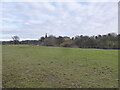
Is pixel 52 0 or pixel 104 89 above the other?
pixel 52 0

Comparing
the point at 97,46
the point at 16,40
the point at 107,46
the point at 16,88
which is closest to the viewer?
the point at 16,88

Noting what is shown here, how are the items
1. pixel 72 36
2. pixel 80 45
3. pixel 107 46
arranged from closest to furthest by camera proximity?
pixel 107 46
pixel 80 45
pixel 72 36

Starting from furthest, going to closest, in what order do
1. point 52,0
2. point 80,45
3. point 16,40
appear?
point 16,40 → point 80,45 → point 52,0

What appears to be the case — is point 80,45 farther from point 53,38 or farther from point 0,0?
point 0,0

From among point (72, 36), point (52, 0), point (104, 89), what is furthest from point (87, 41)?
point (104, 89)

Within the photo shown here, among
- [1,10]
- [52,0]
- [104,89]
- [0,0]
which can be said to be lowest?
[104,89]

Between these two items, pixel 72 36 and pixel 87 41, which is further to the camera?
pixel 72 36

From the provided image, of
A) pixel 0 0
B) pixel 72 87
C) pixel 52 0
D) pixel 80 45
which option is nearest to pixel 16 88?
pixel 72 87

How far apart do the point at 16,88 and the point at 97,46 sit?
33.5 meters

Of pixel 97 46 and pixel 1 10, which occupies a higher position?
pixel 1 10

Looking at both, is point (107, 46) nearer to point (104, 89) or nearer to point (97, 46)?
point (97, 46)

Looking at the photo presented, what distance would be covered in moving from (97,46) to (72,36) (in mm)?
14638

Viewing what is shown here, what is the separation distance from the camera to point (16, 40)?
50531 millimetres

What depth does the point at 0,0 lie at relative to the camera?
3135mm
